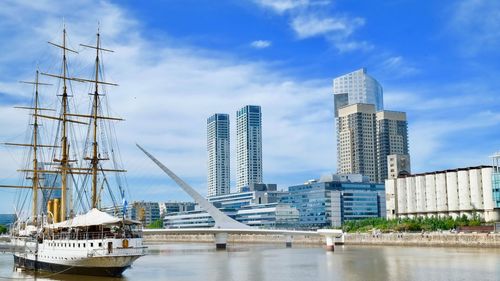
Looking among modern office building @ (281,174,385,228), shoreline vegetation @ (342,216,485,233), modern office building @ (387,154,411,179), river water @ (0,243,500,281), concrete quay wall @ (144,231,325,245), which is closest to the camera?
river water @ (0,243,500,281)

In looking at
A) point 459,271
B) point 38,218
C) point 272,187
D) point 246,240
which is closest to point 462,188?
point 246,240

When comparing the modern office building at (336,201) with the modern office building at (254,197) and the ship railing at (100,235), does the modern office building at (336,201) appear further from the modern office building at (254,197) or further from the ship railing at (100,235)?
the ship railing at (100,235)

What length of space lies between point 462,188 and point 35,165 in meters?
72.1

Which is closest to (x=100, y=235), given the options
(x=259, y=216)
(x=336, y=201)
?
(x=336, y=201)

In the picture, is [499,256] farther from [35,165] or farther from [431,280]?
[35,165]

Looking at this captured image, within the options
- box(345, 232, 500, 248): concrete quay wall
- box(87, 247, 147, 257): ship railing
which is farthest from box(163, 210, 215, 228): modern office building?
box(87, 247, 147, 257): ship railing

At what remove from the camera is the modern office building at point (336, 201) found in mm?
158875

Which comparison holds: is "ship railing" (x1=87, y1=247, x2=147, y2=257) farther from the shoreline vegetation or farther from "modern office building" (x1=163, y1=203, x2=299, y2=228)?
"modern office building" (x1=163, y1=203, x2=299, y2=228)

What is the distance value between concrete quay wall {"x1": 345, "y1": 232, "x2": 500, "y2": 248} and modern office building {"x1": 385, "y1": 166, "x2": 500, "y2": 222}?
58.2 ft

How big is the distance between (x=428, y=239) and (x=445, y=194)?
2780 centimetres

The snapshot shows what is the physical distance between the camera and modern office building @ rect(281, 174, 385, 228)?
158875 millimetres

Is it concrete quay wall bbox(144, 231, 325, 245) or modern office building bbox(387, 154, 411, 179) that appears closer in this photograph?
concrete quay wall bbox(144, 231, 325, 245)

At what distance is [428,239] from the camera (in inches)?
3430

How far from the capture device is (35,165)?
67.1 meters
